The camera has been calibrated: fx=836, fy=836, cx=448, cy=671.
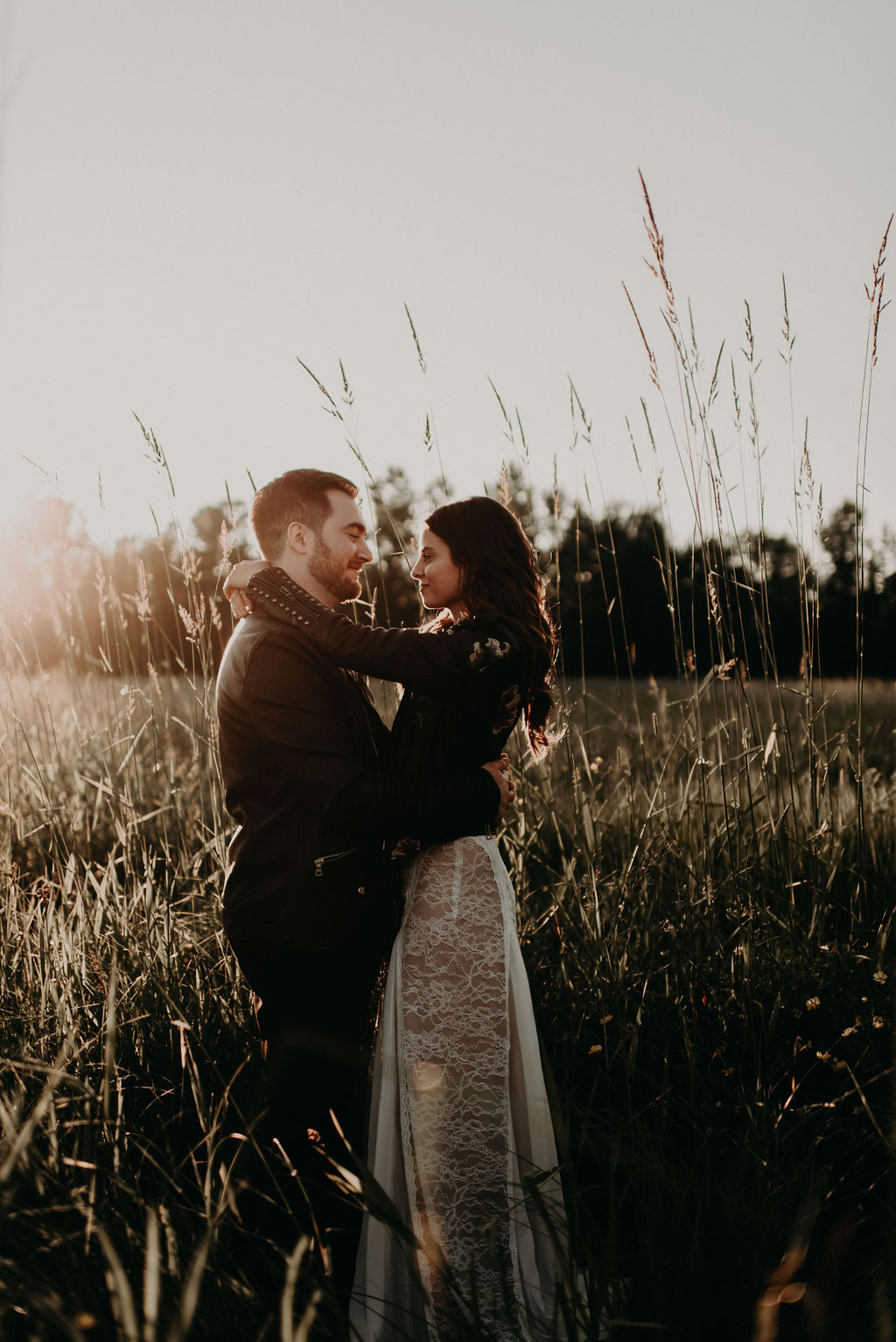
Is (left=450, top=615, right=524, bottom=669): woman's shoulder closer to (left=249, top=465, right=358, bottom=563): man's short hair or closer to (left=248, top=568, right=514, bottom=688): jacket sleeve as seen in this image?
(left=248, top=568, right=514, bottom=688): jacket sleeve

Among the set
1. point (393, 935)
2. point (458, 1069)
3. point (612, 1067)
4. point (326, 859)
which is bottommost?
point (612, 1067)

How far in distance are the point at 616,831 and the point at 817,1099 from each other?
1255 mm

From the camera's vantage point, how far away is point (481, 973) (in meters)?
1.86

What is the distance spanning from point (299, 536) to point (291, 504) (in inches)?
3.4

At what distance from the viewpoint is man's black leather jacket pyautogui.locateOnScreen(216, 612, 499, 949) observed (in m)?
1.80

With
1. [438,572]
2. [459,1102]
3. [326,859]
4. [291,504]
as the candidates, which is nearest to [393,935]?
[326,859]

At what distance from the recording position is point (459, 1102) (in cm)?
182

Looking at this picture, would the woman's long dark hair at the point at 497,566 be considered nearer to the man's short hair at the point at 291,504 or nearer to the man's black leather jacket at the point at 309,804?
the man's short hair at the point at 291,504

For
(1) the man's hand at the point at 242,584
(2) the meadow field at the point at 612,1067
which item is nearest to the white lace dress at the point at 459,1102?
(2) the meadow field at the point at 612,1067

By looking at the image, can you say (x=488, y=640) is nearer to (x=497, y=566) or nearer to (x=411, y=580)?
(x=497, y=566)

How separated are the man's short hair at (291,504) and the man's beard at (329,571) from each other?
50 millimetres

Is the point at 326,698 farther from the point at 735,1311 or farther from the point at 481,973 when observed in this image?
the point at 735,1311

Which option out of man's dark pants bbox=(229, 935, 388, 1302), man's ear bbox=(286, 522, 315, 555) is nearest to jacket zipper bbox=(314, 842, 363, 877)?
man's dark pants bbox=(229, 935, 388, 1302)

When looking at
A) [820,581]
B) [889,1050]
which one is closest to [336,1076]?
[889,1050]
